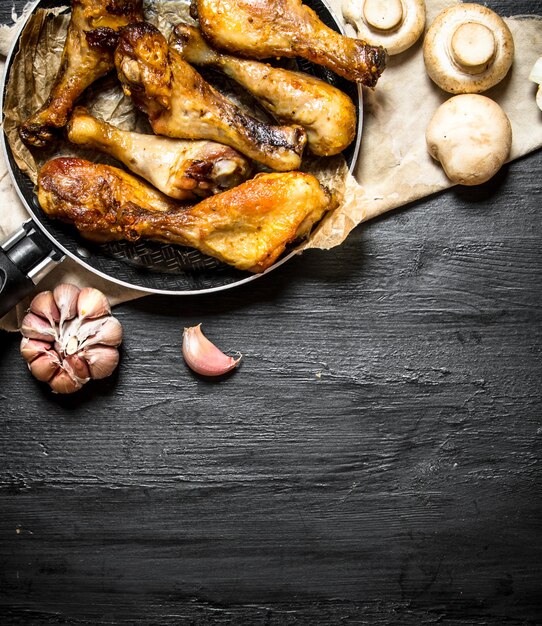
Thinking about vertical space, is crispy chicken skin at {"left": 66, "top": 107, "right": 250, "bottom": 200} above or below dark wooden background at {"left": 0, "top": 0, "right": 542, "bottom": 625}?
above

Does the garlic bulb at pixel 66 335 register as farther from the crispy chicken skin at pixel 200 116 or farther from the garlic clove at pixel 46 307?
the crispy chicken skin at pixel 200 116

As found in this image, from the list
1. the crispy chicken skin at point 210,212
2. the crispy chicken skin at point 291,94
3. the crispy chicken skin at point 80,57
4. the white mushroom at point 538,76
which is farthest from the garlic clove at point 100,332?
the white mushroom at point 538,76

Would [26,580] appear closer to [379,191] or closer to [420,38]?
[379,191]

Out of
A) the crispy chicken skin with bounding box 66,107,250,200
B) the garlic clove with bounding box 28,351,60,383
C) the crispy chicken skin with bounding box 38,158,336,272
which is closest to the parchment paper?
the garlic clove with bounding box 28,351,60,383

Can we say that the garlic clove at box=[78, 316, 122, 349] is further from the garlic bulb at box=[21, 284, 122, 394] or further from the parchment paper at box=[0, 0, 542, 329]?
the parchment paper at box=[0, 0, 542, 329]

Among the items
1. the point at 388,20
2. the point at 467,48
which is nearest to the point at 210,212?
the point at 388,20

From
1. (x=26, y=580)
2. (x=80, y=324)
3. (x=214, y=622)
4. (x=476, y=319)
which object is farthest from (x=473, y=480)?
(x=26, y=580)
